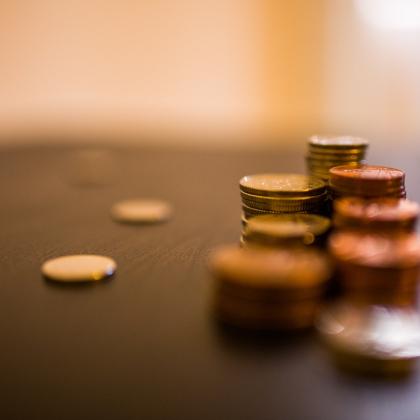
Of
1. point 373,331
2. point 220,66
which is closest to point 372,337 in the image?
point 373,331

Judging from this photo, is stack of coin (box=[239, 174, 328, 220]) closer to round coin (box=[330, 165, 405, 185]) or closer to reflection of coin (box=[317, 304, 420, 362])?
round coin (box=[330, 165, 405, 185])

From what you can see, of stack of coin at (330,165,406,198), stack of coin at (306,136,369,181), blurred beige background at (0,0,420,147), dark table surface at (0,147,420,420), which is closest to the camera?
dark table surface at (0,147,420,420)

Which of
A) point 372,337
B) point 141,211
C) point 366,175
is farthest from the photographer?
point 141,211

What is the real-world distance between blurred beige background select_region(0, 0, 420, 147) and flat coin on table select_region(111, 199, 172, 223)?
2310 mm

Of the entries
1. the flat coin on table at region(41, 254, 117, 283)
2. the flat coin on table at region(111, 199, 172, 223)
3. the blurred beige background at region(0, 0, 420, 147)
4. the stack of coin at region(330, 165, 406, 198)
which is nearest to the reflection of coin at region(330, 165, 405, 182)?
the stack of coin at region(330, 165, 406, 198)

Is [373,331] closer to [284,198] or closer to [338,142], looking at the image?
[284,198]

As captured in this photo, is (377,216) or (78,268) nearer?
(377,216)

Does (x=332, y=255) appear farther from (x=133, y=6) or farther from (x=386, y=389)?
(x=133, y=6)

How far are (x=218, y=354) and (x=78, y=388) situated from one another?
12cm

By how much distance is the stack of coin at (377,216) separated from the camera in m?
0.68

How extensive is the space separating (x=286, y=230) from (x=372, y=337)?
0.18 metres

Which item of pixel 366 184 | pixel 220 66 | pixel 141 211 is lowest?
pixel 141 211

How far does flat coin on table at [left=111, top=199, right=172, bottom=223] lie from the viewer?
117 centimetres

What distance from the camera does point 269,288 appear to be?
58cm
